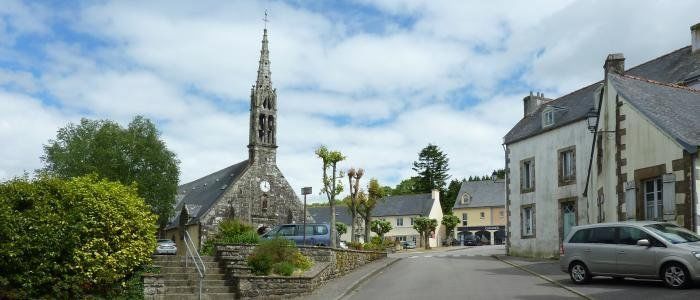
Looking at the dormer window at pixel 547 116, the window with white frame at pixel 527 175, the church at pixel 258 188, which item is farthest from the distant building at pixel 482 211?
the dormer window at pixel 547 116

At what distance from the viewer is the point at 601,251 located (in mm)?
16312

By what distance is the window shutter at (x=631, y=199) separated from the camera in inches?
755

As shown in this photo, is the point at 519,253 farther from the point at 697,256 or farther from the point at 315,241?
the point at 697,256

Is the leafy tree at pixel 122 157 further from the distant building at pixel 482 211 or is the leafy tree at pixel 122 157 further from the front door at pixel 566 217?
the distant building at pixel 482 211

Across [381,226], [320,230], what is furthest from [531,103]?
[381,226]

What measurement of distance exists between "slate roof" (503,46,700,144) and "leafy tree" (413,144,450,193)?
6662 cm

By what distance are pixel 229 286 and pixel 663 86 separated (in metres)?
14.4

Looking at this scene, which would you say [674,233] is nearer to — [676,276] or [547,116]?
[676,276]

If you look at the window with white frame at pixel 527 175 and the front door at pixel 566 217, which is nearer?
the front door at pixel 566 217

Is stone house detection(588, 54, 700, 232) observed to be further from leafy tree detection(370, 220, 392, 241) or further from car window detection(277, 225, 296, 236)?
leafy tree detection(370, 220, 392, 241)

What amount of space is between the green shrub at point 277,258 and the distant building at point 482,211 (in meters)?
56.5

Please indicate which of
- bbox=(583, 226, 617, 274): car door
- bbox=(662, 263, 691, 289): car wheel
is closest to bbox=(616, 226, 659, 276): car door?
bbox=(583, 226, 617, 274): car door

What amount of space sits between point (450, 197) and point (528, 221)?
64.8 metres

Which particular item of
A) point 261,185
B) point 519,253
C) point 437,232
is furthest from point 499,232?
point 519,253
